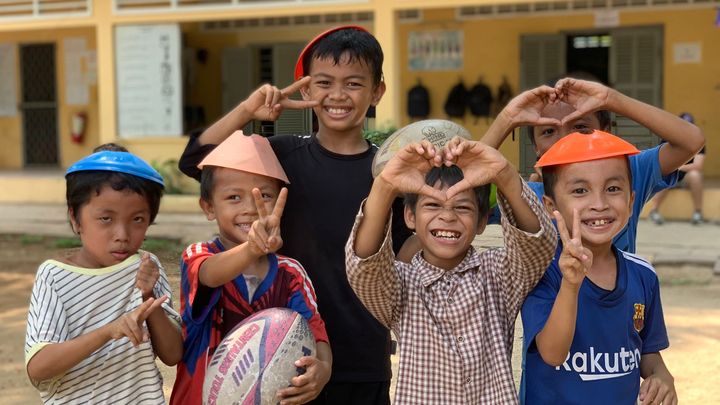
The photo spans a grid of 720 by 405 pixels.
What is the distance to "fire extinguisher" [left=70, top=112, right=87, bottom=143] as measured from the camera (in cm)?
1361

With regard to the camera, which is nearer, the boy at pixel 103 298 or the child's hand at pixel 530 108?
the boy at pixel 103 298

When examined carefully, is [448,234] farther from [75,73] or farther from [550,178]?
[75,73]

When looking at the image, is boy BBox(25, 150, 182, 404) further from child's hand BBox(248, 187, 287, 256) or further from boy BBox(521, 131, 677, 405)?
boy BBox(521, 131, 677, 405)

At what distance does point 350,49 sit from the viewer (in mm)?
2639

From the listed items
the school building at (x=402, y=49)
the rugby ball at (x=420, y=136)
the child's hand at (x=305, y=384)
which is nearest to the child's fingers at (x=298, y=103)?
the rugby ball at (x=420, y=136)

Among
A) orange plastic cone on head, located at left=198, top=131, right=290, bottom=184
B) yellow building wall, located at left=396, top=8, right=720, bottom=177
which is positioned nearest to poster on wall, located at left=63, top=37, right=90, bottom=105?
yellow building wall, located at left=396, top=8, right=720, bottom=177

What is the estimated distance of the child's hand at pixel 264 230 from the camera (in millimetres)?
2188

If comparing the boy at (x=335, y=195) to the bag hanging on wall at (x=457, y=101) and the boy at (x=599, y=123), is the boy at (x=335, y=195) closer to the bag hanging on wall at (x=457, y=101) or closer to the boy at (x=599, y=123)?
the boy at (x=599, y=123)

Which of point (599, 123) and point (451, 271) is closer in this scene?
point (451, 271)

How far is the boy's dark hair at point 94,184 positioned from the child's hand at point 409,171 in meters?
0.73

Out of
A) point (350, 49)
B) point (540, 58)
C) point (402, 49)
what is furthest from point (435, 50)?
Answer: point (350, 49)

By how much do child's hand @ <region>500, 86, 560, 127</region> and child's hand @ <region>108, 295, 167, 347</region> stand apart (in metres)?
1.13

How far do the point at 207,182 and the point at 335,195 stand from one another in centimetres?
39

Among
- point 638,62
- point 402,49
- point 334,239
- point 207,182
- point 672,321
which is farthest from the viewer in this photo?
point 402,49
